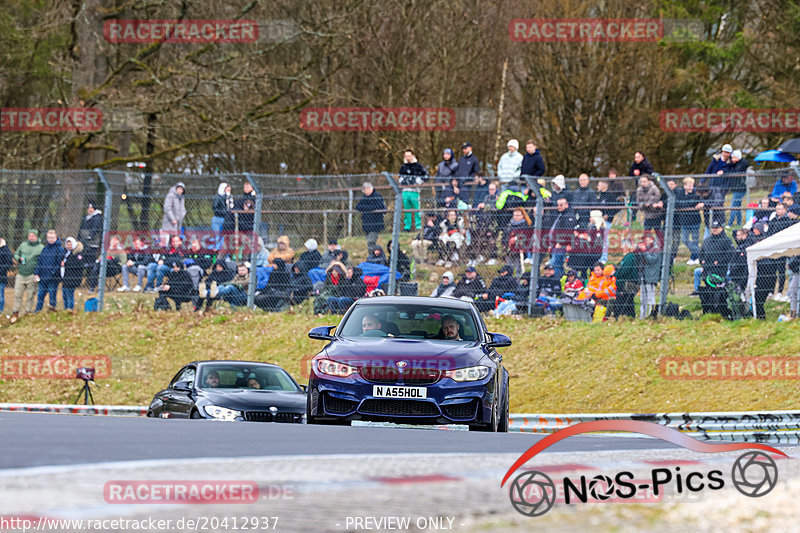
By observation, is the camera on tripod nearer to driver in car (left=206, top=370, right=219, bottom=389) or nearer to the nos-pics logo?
driver in car (left=206, top=370, right=219, bottom=389)

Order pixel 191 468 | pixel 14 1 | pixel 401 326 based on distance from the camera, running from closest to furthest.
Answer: pixel 191 468 < pixel 401 326 < pixel 14 1

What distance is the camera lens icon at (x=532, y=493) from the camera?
602 cm

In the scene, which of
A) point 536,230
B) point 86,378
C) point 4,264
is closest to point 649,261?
point 536,230

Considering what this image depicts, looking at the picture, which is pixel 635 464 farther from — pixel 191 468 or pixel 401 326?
pixel 401 326

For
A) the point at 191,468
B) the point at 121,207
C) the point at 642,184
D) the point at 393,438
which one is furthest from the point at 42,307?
the point at 191,468

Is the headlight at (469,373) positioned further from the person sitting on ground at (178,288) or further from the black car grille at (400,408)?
the person sitting on ground at (178,288)

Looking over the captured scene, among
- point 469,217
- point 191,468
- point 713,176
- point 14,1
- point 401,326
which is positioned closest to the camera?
point 191,468

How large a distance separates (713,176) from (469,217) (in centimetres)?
441

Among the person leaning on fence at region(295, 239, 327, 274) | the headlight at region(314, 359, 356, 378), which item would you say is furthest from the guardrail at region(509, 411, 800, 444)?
the person leaning on fence at region(295, 239, 327, 274)

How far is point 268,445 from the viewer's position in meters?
8.23

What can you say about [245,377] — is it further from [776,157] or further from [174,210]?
[776,157]

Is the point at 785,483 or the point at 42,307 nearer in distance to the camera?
the point at 785,483

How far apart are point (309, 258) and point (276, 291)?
3.88 ft

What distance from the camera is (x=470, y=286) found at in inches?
819
